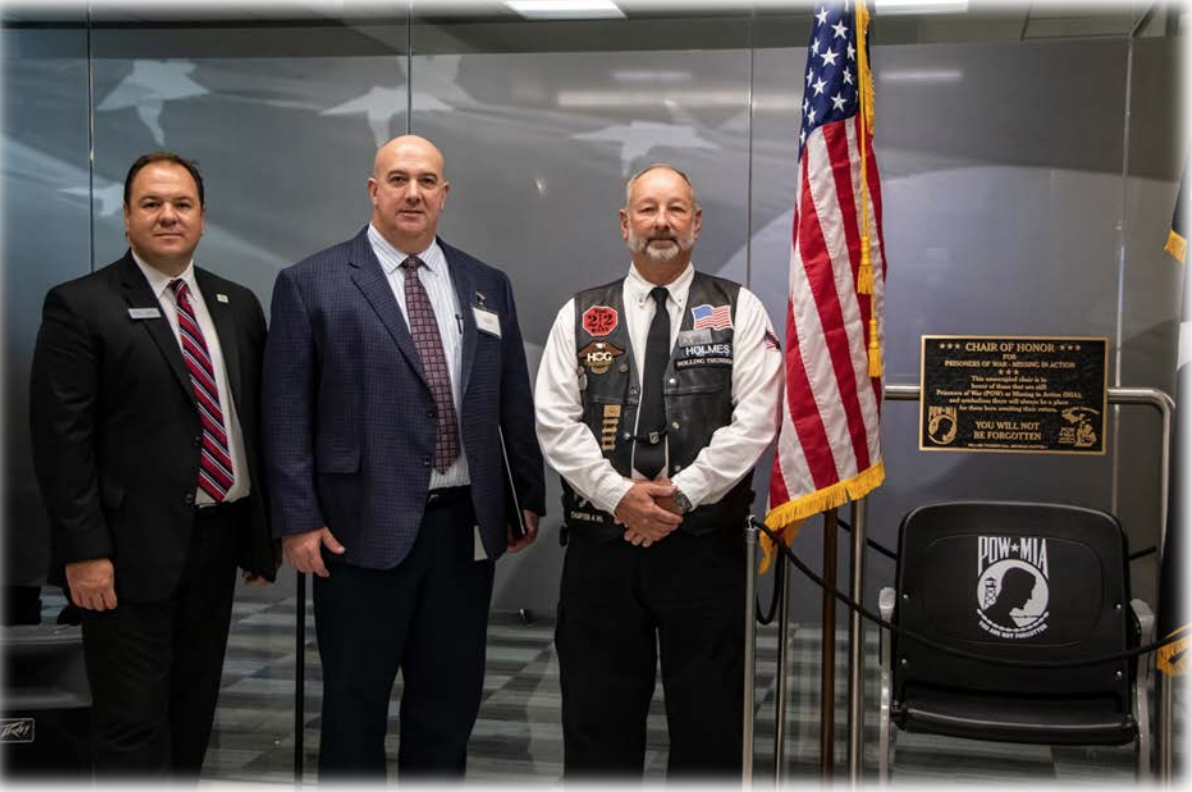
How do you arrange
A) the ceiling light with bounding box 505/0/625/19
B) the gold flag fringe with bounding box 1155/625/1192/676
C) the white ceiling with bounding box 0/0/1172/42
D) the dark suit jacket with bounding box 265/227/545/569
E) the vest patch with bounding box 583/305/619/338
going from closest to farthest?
the gold flag fringe with bounding box 1155/625/1192/676 → the dark suit jacket with bounding box 265/227/545/569 → the vest patch with bounding box 583/305/619/338 → the white ceiling with bounding box 0/0/1172/42 → the ceiling light with bounding box 505/0/625/19

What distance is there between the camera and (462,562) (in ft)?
10.7

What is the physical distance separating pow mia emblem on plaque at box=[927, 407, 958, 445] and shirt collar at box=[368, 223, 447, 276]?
134 centimetres

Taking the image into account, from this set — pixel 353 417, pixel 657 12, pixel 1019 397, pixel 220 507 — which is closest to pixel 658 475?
pixel 353 417

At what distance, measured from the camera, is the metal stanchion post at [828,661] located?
3180mm

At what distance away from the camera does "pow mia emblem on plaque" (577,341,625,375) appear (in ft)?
10.4

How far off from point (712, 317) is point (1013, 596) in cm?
105

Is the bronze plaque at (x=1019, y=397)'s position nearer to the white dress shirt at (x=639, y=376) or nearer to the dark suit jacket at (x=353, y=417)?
the white dress shirt at (x=639, y=376)

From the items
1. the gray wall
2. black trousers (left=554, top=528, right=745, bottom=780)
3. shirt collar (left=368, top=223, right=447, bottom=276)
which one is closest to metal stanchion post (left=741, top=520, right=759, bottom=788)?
black trousers (left=554, top=528, right=745, bottom=780)

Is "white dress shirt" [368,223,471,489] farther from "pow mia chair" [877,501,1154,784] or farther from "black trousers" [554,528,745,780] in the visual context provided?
"pow mia chair" [877,501,1154,784]

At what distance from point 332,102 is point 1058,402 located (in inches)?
104

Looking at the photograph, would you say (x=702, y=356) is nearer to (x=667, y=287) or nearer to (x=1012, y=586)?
(x=667, y=287)

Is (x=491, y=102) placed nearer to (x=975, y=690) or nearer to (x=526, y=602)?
(x=526, y=602)

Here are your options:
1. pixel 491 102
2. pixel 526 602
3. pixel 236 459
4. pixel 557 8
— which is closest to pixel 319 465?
pixel 236 459

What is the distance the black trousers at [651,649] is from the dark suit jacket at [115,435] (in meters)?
1.01
